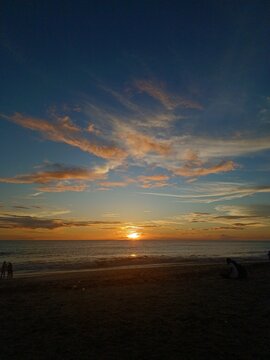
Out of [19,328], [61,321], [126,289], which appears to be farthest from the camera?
[126,289]

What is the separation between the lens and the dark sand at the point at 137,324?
833 cm

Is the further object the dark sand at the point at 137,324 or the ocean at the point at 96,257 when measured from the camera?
the ocean at the point at 96,257

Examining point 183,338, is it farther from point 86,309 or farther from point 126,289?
point 126,289

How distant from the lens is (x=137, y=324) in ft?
35.5

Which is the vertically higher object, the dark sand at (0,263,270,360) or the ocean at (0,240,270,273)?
the ocean at (0,240,270,273)

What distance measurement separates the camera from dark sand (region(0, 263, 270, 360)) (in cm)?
833

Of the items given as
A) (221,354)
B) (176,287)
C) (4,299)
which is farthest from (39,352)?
(176,287)

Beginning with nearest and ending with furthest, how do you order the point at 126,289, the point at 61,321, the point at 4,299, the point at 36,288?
the point at 61,321 → the point at 4,299 → the point at 126,289 → the point at 36,288

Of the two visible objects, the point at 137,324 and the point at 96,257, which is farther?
the point at 96,257

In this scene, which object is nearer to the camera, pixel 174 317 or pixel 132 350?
pixel 132 350

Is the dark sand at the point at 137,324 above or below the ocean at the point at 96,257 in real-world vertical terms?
below

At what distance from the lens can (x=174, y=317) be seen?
11547 millimetres

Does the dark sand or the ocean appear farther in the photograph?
the ocean

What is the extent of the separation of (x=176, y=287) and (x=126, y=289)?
9.56ft
